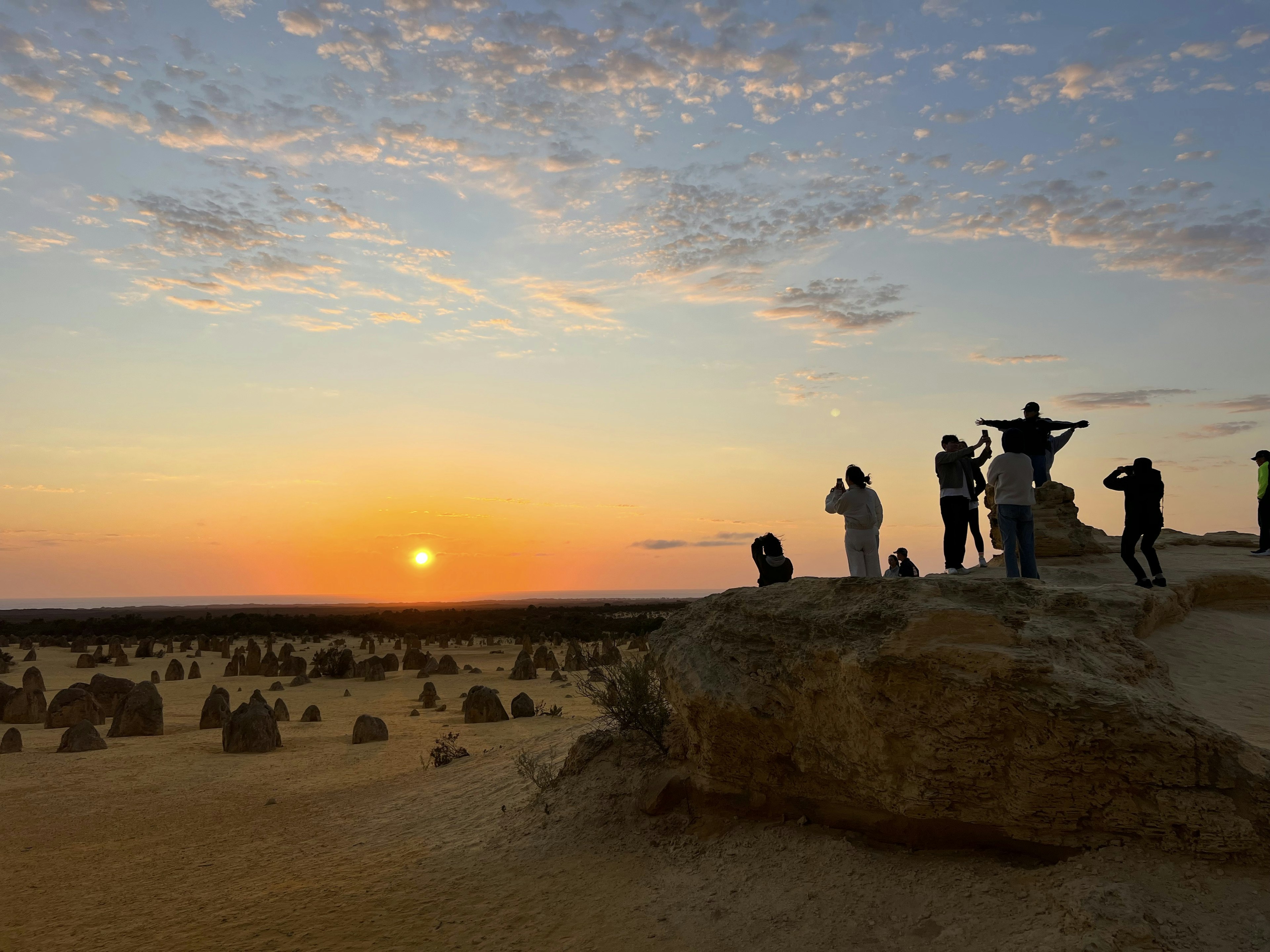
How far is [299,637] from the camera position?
4684cm

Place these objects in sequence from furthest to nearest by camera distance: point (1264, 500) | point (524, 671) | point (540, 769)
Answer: point (524, 671), point (1264, 500), point (540, 769)

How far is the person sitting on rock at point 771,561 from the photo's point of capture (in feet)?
26.3

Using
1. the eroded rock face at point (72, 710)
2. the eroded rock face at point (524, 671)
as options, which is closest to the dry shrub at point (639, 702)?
the eroded rock face at point (72, 710)

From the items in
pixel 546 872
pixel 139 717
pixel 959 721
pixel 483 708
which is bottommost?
pixel 546 872

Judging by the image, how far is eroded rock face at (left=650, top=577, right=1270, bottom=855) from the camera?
442 cm

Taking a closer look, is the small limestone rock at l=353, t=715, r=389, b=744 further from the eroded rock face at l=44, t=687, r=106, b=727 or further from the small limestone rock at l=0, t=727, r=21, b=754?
the eroded rock face at l=44, t=687, r=106, b=727

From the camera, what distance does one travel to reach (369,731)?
13195mm

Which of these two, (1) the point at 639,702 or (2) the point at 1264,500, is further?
(2) the point at 1264,500

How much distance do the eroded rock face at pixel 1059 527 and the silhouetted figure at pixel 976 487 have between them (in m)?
2.52

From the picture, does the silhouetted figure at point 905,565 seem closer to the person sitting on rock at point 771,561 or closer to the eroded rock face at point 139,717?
the person sitting on rock at point 771,561

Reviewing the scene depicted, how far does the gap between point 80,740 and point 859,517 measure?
11.9 metres

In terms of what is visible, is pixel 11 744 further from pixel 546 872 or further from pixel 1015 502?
pixel 1015 502

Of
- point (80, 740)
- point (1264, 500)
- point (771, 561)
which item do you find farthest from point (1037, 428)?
point (80, 740)

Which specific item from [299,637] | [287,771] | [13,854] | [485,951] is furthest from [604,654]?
[299,637]
